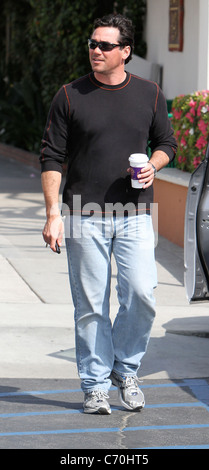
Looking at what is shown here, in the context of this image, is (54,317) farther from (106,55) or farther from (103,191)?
(106,55)

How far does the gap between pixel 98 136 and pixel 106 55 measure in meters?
0.41

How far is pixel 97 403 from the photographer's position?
5.20 m

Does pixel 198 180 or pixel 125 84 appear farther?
pixel 198 180

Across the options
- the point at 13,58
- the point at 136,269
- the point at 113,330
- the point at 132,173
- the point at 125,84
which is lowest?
the point at 13,58

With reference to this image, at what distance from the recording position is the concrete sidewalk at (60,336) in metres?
5.27

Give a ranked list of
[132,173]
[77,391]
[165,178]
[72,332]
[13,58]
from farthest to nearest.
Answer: [13,58], [165,178], [72,332], [77,391], [132,173]

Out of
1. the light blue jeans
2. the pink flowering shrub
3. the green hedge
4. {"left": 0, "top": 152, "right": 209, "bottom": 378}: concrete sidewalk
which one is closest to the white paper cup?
the light blue jeans

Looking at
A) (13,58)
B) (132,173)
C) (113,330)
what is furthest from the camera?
(13,58)

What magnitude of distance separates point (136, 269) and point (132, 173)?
1.65ft

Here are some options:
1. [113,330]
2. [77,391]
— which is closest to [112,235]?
[113,330]

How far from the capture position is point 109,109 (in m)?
5.11

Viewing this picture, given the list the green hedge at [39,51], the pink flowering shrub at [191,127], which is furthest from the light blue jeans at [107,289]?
the green hedge at [39,51]

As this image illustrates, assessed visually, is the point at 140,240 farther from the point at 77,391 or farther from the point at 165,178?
the point at 165,178

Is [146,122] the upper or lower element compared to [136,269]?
upper
